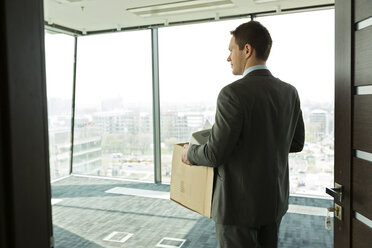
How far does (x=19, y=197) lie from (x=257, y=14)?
4852 mm

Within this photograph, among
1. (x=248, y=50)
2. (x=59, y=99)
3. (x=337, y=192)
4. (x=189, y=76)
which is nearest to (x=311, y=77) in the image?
(x=189, y=76)

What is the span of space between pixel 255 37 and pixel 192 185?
77cm

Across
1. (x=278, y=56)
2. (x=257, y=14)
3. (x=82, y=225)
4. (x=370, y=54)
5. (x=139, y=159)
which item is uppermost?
(x=257, y=14)

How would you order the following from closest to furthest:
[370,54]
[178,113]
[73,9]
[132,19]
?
[370,54]
[73,9]
[132,19]
[178,113]

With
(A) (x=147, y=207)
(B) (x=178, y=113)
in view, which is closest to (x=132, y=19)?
(B) (x=178, y=113)

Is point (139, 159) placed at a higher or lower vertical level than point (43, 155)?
lower

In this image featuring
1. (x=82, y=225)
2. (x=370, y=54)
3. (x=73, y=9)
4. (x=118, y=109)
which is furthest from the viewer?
(x=118, y=109)

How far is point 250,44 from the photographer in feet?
5.25

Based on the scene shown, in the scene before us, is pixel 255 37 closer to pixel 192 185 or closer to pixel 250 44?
pixel 250 44

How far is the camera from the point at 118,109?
6.20m

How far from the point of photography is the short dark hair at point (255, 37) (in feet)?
5.19

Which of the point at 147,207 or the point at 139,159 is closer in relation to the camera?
the point at 147,207

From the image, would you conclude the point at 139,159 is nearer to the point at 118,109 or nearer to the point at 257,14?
the point at 118,109

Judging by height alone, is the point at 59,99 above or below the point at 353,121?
above
